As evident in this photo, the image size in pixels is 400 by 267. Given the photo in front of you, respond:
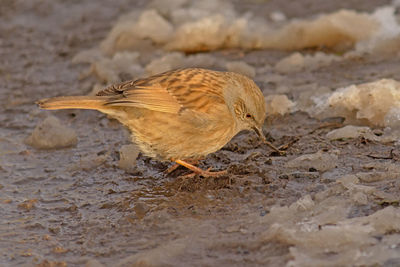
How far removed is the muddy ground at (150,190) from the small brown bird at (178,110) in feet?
1.12

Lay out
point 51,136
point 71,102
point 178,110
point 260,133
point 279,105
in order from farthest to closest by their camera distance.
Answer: point 279,105
point 51,136
point 260,133
point 178,110
point 71,102

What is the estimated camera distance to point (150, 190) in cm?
620

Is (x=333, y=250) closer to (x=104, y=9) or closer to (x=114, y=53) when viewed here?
(x=114, y=53)

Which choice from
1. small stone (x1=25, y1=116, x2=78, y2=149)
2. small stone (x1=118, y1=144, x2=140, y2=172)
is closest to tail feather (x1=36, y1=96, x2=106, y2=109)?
small stone (x1=118, y1=144, x2=140, y2=172)

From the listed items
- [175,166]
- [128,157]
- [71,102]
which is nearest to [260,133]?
[175,166]

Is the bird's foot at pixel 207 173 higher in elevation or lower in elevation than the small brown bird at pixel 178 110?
lower

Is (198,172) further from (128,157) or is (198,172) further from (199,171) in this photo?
(128,157)

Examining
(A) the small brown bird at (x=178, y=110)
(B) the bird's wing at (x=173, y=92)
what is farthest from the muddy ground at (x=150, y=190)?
(B) the bird's wing at (x=173, y=92)

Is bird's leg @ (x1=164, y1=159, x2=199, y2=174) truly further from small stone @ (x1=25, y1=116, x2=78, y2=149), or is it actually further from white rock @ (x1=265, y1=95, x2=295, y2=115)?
small stone @ (x1=25, y1=116, x2=78, y2=149)

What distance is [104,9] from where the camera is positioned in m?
11.9

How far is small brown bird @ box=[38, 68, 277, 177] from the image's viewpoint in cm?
609

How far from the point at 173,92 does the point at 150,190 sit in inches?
36.3

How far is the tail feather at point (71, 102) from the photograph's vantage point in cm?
598

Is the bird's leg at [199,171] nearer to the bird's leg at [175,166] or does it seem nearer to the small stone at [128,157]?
the bird's leg at [175,166]
